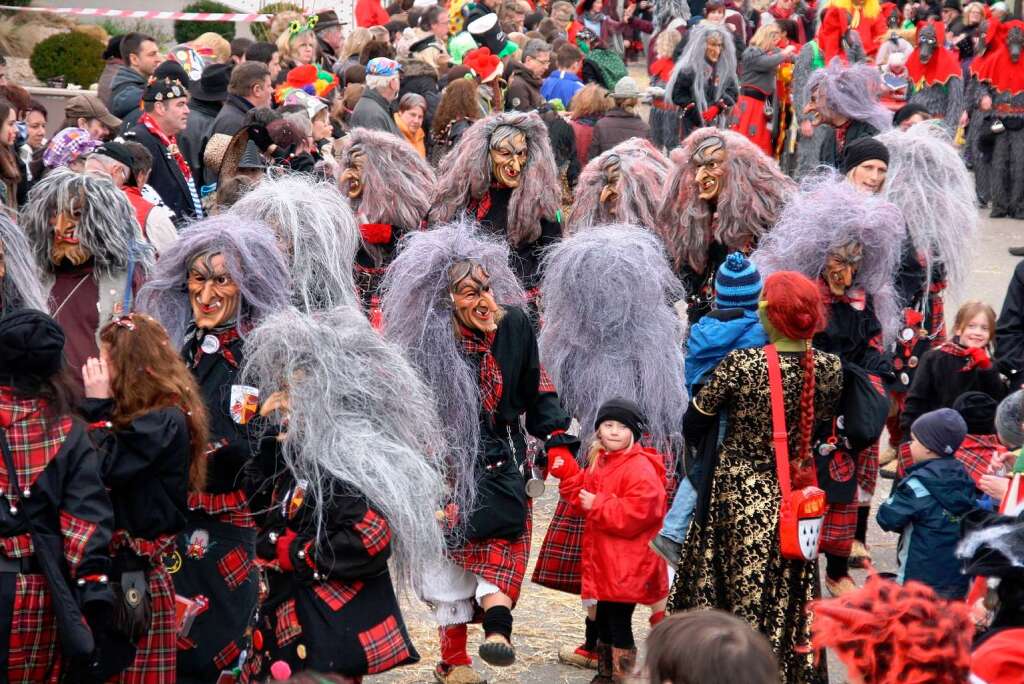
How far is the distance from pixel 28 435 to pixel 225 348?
1087mm

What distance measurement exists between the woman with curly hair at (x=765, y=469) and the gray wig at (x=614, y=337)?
2.69 ft

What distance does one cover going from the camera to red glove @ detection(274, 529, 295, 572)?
4.73m

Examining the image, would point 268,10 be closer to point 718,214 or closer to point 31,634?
point 718,214

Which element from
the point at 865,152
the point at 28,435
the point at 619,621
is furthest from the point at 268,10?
the point at 28,435

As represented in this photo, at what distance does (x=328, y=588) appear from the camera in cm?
477

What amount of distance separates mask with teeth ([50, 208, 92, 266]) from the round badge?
107 centimetres

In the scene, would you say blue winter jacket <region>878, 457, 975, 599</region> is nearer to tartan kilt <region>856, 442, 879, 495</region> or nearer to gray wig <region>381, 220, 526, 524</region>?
tartan kilt <region>856, 442, 879, 495</region>

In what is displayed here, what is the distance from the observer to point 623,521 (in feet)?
19.3

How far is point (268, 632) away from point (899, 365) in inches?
174

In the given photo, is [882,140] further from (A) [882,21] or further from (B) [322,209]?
(A) [882,21]

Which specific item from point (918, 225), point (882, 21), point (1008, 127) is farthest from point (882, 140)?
point (882, 21)

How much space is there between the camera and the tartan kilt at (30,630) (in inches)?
179

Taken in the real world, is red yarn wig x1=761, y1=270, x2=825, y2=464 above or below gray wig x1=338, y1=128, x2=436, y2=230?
above

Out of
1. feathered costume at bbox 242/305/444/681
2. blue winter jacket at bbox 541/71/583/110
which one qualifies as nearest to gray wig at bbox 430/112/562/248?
feathered costume at bbox 242/305/444/681
